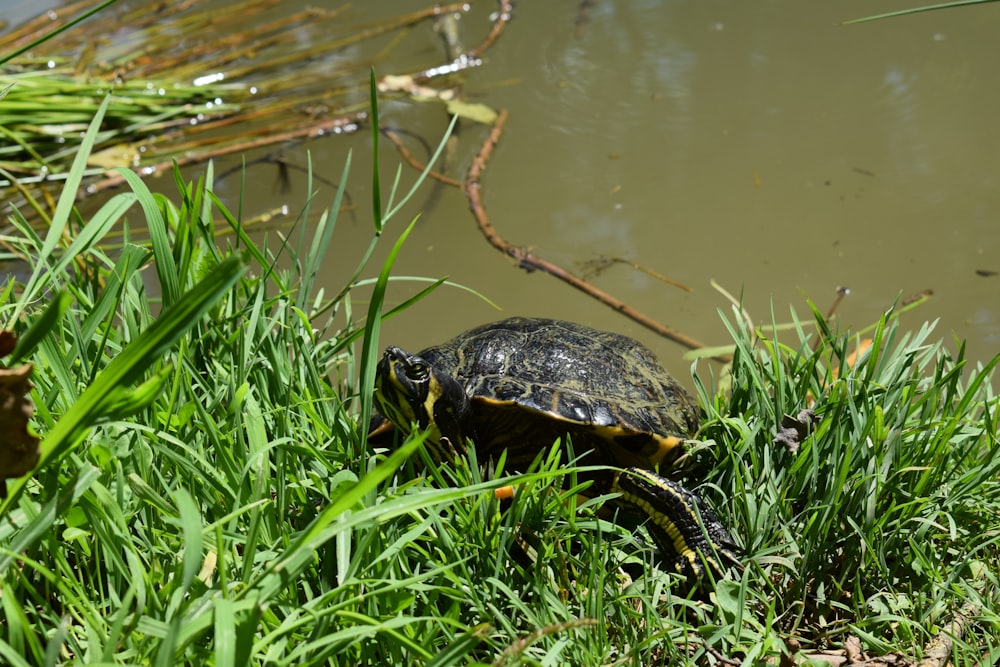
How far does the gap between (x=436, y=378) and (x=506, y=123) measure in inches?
101

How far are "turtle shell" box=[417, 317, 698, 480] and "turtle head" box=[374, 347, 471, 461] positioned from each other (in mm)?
129

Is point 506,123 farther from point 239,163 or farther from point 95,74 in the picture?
point 95,74

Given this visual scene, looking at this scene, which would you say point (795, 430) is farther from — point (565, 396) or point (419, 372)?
point (419, 372)

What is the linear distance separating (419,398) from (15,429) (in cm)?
88

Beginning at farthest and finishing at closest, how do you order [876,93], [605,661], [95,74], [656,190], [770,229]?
1. [95,74]
2. [876,93]
3. [656,190]
4. [770,229]
5. [605,661]

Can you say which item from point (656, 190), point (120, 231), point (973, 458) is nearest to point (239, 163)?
point (120, 231)

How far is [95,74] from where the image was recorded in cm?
439

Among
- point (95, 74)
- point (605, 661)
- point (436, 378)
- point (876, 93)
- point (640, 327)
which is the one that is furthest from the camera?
point (95, 74)

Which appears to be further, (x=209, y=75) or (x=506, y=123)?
(x=209, y=75)

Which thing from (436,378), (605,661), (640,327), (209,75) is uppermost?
(209,75)

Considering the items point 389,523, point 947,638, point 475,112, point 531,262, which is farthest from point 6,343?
point 475,112

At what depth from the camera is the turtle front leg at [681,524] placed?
5.52ft

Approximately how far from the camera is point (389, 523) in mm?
1430

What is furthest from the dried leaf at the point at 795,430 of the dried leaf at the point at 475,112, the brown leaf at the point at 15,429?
the dried leaf at the point at 475,112
